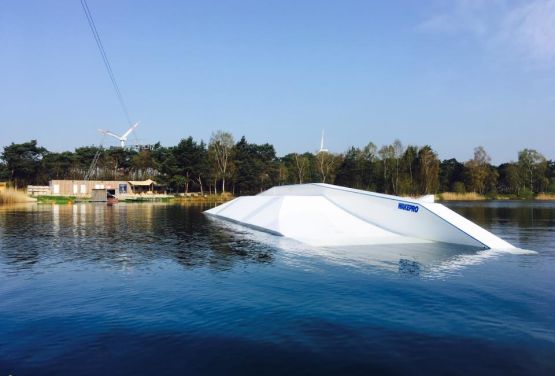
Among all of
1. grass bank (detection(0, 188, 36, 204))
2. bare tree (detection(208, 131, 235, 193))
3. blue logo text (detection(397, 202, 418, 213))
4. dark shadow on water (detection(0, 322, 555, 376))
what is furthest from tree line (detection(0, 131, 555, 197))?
dark shadow on water (detection(0, 322, 555, 376))

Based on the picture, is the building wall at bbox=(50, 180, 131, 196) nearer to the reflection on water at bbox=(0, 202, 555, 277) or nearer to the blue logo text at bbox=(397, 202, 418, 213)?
the reflection on water at bbox=(0, 202, 555, 277)

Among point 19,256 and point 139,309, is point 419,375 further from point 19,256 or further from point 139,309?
point 19,256

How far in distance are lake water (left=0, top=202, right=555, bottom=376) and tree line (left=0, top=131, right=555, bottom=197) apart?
6630 cm

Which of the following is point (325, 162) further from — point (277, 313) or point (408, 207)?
point (277, 313)

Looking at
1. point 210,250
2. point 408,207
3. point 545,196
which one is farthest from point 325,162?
point 210,250

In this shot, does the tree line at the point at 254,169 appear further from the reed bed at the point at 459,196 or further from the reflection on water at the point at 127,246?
the reflection on water at the point at 127,246

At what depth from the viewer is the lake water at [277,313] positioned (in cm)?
643

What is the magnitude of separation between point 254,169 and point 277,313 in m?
80.0

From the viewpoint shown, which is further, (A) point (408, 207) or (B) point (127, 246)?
(A) point (408, 207)

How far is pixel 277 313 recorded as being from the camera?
8.82m

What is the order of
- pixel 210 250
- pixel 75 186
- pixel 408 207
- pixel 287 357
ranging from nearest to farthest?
pixel 287 357 → pixel 210 250 → pixel 408 207 → pixel 75 186

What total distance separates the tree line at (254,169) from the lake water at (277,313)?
66.3 m

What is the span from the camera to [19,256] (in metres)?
15.9

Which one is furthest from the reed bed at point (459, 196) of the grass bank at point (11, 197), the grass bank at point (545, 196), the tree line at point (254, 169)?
the grass bank at point (11, 197)
